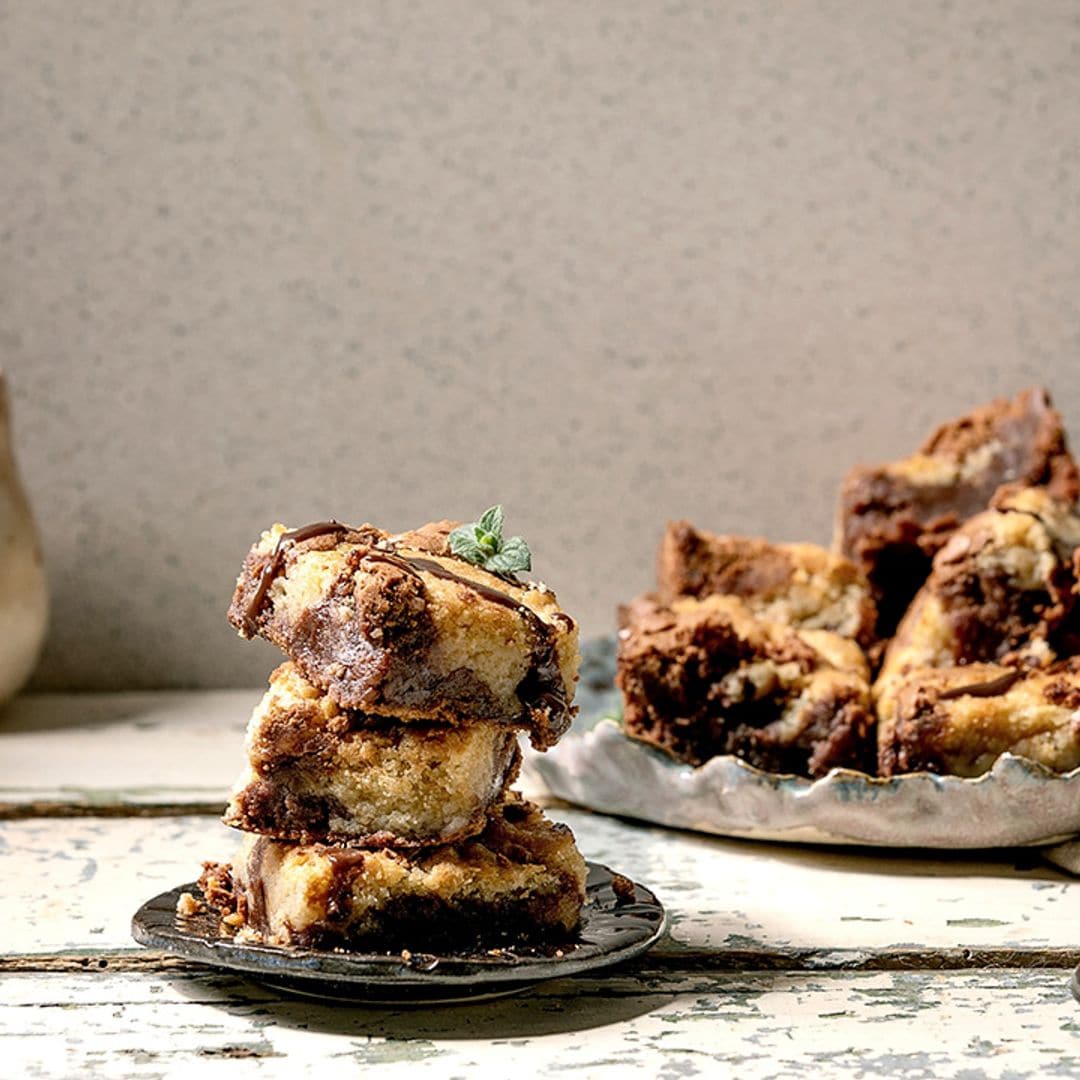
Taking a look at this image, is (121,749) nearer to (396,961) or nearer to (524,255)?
(524,255)

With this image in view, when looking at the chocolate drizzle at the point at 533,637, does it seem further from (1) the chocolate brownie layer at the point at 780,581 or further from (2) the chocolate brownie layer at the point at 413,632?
(1) the chocolate brownie layer at the point at 780,581

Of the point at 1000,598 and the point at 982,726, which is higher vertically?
the point at 1000,598

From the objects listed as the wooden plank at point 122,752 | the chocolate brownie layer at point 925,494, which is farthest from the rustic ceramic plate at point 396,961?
the chocolate brownie layer at point 925,494

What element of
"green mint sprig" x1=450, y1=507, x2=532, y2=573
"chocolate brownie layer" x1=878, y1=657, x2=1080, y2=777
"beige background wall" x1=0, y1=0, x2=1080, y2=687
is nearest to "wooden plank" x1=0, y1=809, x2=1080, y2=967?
"chocolate brownie layer" x1=878, y1=657, x2=1080, y2=777

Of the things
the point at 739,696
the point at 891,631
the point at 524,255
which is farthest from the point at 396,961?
the point at 524,255

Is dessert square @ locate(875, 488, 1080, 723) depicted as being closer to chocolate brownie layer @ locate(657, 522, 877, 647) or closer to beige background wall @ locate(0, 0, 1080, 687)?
chocolate brownie layer @ locate(657, 522, 877, 647)

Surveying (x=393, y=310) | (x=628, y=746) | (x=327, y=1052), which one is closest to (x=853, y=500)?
(x=628, y=746)
